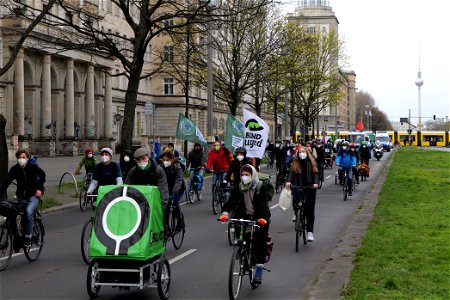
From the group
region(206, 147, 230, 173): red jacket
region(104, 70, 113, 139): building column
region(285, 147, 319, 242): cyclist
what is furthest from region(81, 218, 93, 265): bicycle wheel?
region(104, 70, 113, 139): building column

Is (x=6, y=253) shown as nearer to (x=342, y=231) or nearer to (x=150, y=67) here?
(x=342, y=231)

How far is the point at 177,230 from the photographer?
1227 cm

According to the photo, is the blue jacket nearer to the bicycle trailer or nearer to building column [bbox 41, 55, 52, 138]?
the bicycle trailer

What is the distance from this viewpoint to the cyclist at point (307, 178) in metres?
12.9

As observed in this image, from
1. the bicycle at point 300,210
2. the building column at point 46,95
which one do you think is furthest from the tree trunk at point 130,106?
the building column at point 46,95

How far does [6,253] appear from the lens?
417 inches

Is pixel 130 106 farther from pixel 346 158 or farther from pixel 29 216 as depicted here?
pixel 29 216

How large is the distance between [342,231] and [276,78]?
32430mm

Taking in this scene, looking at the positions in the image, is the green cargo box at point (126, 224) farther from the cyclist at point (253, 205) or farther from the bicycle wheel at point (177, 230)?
the bicycle wheel at point (177, 230)

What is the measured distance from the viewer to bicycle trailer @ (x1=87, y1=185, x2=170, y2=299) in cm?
780

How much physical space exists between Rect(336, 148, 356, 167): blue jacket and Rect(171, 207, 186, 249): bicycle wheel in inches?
464

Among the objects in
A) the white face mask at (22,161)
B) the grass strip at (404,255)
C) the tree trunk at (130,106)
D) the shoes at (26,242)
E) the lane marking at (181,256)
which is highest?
the tree trunk at (130,106)

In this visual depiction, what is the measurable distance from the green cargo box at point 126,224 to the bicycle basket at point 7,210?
9.33ft

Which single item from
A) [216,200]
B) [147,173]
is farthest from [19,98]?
[147,173]
